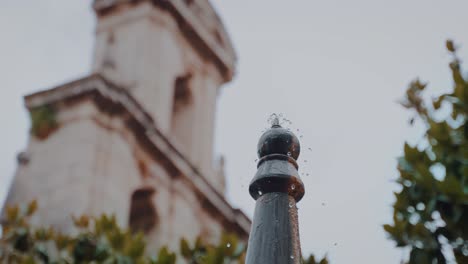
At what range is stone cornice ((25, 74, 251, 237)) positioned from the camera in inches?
588

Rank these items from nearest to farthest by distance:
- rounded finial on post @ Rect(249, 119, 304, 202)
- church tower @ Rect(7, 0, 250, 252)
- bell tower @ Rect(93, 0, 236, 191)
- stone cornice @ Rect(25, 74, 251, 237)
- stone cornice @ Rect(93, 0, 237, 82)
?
rounded finial on post @ Rect(249, 119, 304, 202)
church tower @ Rect(7, 0, 250, 252)
stone cornice @ Rect(25, 74, 251, 237)
bell tower @ Rect(93, 0, 236, 191)
stone cornice @ Rect(93, 0, 237, 82)

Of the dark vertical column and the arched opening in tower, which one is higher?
the arched opening in tower

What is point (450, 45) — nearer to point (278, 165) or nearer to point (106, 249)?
point (278, 165)

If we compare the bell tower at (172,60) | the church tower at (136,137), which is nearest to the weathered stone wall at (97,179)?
the church tower at (136,137)

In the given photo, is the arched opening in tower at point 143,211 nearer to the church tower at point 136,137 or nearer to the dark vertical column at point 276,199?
the church tower at point 136,137

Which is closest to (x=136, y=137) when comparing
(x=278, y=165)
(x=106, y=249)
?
(x=106, y=249)

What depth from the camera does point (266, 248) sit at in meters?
3.16

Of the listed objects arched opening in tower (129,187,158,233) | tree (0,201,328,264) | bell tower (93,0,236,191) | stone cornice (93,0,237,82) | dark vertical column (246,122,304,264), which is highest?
stone cornice (93,0,237,82)

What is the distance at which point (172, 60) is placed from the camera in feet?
60.1

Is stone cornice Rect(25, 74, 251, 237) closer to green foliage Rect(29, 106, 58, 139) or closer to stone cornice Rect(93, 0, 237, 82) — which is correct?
green foliage Rect(29, 106, 58, 139)

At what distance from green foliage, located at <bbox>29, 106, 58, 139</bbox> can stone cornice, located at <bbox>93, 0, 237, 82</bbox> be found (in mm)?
4014

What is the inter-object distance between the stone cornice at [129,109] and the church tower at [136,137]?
19 mm

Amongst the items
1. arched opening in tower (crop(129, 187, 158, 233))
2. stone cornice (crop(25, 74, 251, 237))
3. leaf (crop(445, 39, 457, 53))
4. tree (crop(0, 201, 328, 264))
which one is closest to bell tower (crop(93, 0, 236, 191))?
stone cornice (crop(25, 74, 251, 237))

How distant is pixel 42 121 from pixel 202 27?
566cm
